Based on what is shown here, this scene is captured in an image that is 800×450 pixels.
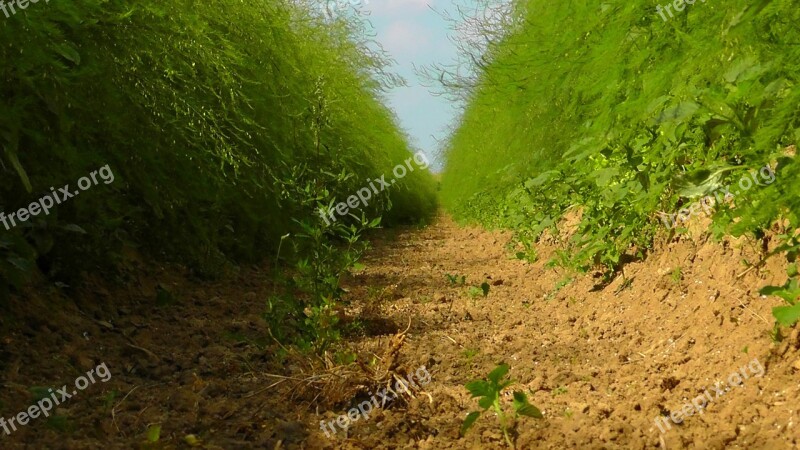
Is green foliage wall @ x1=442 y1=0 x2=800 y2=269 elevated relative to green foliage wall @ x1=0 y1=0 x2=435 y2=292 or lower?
lower

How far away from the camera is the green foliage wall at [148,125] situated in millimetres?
2424

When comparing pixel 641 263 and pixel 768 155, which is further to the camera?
pixel 641 263

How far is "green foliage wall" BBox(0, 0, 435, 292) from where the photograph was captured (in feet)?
7.95

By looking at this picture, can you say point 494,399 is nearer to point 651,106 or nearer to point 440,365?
point 440,365

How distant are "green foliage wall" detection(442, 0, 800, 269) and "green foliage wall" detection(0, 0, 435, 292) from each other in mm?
1355

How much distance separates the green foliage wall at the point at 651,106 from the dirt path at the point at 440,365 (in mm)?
294

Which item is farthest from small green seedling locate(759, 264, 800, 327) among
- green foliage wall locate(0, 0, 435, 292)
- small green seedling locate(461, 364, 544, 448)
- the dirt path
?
green foliage wall locate(0, 0, 435, 292)

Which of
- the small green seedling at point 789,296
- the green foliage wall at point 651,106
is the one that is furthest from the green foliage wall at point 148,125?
the small green seedling at point 789,296

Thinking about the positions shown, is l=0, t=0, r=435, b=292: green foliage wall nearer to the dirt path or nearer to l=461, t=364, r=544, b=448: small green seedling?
the dirt path

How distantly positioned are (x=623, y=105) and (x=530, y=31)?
2.99 meters

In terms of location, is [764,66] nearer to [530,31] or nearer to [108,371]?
[108,371]

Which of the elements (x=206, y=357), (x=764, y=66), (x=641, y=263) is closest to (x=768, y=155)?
(x=764, y=66)

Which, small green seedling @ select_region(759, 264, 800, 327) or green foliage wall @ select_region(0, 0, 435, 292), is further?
green foliage wall @ select_region(0, 0, 435, 292)

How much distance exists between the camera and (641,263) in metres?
3.15
